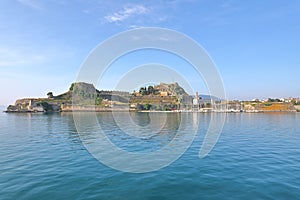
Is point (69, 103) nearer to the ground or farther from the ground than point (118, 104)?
farther from the ground

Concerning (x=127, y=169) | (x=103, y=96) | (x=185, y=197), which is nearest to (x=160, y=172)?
(x=127, y=169)

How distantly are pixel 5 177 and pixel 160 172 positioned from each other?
1002 centimetres

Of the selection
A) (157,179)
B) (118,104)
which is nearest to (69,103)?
(118,104)

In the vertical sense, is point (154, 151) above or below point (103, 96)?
below

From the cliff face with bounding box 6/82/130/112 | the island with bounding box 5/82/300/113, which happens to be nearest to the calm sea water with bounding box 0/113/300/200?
the cliff face with bounding box 6/82/130/112

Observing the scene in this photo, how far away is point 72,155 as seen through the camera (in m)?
18.2

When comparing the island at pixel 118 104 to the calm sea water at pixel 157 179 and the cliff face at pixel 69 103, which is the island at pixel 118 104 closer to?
the cliff face at pixel 69 103

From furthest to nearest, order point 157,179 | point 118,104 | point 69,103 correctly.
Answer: point 118,104 < point 69,103 < point 157,179

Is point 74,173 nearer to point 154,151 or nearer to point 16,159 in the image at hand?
point 16,159

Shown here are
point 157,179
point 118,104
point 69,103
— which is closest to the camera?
point 157,179

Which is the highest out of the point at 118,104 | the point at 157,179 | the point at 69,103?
the point at 69,103

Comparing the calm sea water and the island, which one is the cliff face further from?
the calm sea water

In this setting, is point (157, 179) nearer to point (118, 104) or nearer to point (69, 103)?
point (118, 104)

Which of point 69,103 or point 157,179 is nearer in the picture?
point 157,179
